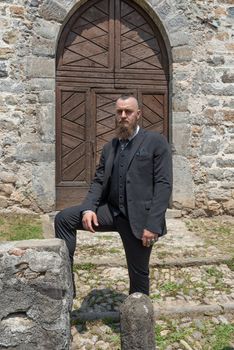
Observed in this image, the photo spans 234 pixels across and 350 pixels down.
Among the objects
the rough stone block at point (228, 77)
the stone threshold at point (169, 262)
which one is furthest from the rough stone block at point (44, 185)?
the rough stone block at point (228, 77)

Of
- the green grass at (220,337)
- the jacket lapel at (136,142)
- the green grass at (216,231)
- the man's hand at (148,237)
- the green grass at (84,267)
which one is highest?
the jacket lapel at (136,142)

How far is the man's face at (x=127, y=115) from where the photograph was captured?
2990mm

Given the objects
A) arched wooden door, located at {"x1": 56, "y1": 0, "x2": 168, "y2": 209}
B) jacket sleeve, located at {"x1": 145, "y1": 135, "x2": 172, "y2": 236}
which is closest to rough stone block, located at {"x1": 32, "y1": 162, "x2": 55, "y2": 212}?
arched wooden door, located at {"x1": 56, "y1": 0, "x2": 168, "y2": 209}

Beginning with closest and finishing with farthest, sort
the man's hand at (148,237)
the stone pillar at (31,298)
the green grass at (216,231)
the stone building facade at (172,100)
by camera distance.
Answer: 1. the stone pillar at (31,298)
2. the man's hand at (148,237)
3. the green grass at (216,231)
4. the stone building facade at (172,100)

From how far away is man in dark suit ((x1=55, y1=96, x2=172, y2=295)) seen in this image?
2.95 m

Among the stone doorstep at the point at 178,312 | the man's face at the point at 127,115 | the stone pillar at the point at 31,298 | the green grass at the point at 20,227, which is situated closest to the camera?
the stone pillar at the point at 31,298

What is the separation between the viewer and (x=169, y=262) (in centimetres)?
431

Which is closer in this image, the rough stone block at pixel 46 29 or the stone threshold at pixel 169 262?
the stone threshold at pixel 169 262

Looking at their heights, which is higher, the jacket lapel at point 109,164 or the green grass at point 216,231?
the jacket lapel at point 109,164

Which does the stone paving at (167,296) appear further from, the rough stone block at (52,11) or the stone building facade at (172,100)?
the rough stone block at (52,11)

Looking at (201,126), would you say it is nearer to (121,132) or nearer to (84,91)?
(84,91)

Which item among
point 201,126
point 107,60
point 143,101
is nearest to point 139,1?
point 107,60

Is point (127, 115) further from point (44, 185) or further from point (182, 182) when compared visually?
point (182, 182)

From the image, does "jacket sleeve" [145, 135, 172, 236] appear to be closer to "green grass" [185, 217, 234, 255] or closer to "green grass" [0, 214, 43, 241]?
"green grass" [185, 217, 234, 255]
